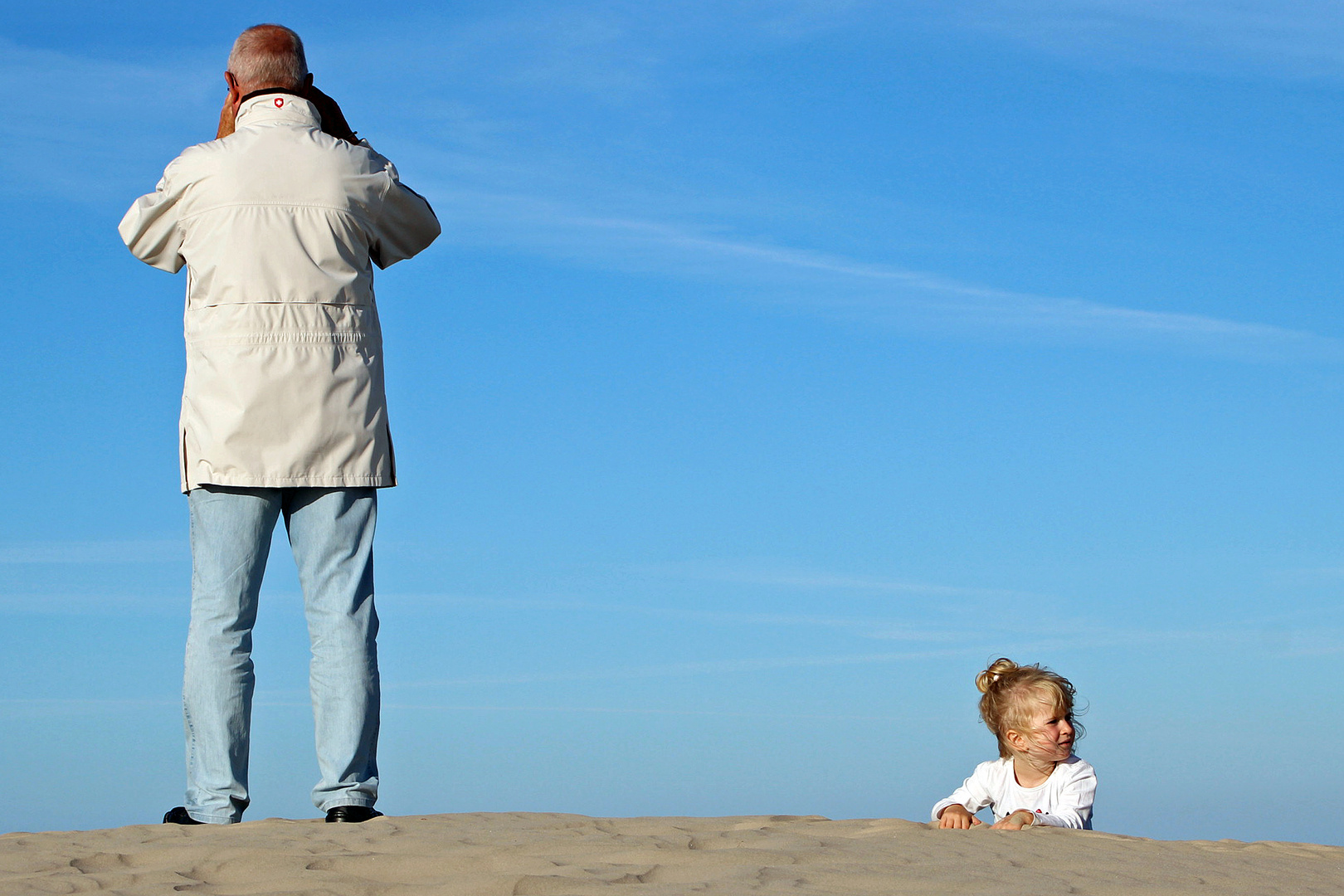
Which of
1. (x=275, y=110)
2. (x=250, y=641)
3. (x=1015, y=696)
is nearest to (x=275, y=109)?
(x=275, y=110)

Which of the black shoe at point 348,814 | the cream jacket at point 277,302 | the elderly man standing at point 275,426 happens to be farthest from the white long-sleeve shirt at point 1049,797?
the cream jacket at point 277,302

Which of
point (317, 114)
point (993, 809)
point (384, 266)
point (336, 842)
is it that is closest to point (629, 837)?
point (336, 842)

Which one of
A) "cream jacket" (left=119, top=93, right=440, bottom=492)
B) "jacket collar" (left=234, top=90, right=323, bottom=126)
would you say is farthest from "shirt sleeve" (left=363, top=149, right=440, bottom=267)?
"jacket collar" (left=234, top=90, right=323, bottom=126)

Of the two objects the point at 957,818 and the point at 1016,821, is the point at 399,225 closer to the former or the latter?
Result: the point at 957,818

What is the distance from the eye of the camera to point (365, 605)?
4914 mm

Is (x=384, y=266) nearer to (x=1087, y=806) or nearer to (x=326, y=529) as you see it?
(x=326, y=529)

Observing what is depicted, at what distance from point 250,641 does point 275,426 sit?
736mm

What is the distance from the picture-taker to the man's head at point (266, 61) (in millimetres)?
5059

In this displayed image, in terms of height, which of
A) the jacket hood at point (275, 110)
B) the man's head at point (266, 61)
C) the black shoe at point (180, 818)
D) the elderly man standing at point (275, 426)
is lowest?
the black shoe at point (180, 818)

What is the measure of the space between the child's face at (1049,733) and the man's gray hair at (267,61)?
3.47m

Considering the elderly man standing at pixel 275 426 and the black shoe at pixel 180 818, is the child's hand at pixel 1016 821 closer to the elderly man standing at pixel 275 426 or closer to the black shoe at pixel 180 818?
the elderly man standing at pixel 275 426

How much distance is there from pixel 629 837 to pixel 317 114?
8.81 ft

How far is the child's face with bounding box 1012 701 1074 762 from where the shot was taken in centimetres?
530

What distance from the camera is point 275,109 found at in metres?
4.99
